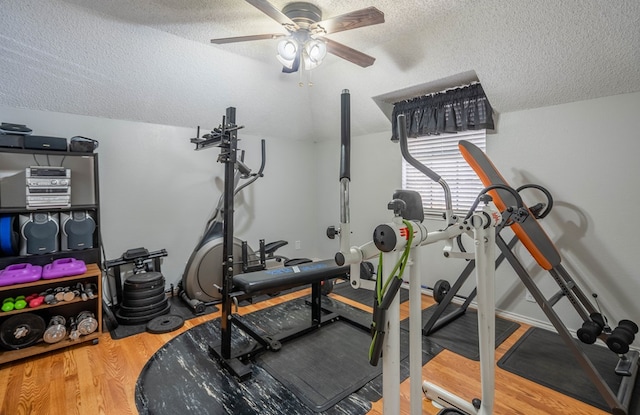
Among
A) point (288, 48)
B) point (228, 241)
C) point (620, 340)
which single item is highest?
point (288, 48)

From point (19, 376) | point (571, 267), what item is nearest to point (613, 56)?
point (571, 267)

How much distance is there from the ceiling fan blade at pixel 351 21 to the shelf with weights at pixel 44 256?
218 centimetres

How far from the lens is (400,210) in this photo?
119cm

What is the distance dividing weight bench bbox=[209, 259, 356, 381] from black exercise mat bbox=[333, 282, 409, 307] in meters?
0.68

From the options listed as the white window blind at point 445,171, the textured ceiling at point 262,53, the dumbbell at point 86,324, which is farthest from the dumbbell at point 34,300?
the white window blind at point 445,171

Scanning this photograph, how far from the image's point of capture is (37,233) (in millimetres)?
2461

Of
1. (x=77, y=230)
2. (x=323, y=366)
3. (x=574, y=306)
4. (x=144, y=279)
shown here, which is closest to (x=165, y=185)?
(x=77, y=230)

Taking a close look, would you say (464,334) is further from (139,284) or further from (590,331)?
(139,284)

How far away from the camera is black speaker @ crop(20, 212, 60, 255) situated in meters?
2.45

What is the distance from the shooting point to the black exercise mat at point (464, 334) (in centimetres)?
236

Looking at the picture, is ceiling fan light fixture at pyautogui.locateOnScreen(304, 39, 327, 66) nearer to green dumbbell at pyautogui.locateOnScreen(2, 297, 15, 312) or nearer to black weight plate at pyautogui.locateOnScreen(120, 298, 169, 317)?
black weight plate at pyautogui.locateOnScreen(120, 298, 169, 317)

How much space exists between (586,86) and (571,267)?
1428mm

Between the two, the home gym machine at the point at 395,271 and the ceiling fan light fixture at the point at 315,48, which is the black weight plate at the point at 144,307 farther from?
the ceiling fan light fixture at the point at 315,48

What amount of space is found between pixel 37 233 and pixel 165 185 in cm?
117
